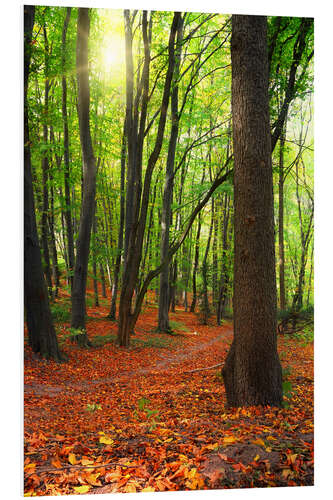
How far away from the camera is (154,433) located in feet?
8.14

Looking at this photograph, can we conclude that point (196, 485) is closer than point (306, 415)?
Yes

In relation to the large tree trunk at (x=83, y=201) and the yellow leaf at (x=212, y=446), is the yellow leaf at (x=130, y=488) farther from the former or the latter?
the large tree trunk at (x=83, y=201)

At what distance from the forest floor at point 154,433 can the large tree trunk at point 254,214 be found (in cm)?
32

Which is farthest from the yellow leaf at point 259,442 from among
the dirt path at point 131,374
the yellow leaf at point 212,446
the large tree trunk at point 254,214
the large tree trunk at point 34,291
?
the large tree trunk at point 34,291

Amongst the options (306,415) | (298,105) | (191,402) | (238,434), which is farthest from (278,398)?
(298,105)

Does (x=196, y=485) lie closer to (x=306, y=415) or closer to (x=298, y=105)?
(x=306, y=415)

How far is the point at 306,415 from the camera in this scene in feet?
8.96

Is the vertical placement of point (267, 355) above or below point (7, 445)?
above

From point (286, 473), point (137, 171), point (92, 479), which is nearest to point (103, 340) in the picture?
point (137, 171)

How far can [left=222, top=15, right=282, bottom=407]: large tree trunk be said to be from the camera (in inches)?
107

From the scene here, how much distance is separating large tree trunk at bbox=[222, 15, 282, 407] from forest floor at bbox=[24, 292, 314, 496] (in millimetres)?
324

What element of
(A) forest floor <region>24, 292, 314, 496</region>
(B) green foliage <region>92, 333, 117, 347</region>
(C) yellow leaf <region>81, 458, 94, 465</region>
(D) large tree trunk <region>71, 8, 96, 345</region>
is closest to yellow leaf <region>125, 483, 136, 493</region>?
(A) forest floor <region>24, 292, 314, 496</region>

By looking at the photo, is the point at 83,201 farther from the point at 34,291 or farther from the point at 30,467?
the point at 30,467

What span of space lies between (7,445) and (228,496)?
1603mm
